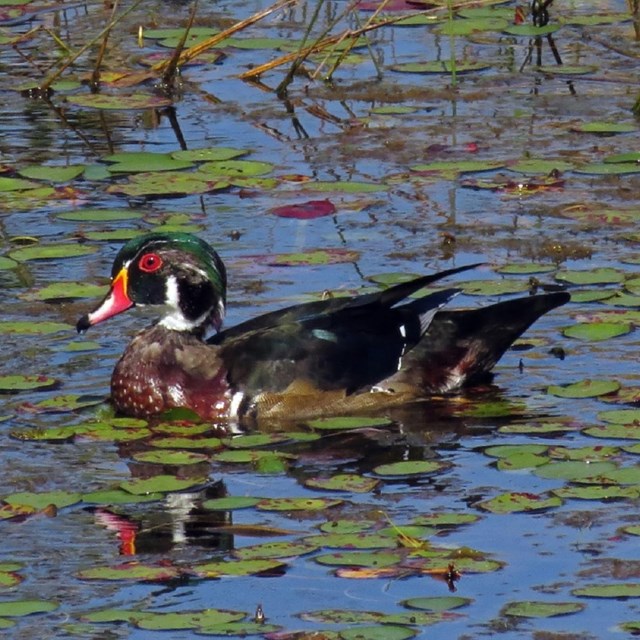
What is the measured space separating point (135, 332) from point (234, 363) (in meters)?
0.97

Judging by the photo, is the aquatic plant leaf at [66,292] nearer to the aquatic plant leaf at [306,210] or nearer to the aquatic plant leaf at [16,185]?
the aquatic plant leaf at [306,210]

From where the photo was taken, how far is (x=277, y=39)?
14.3m

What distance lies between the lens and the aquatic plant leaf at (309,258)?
385 inches

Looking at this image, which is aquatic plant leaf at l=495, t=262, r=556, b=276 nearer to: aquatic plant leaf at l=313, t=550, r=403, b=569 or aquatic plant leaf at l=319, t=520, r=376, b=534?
aquatic plant leaf at l=319, t=520, r=376, b=534

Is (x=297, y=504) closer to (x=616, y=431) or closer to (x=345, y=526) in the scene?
(x=345, y=526)

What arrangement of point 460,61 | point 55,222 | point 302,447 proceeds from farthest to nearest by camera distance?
point 460,61 < point 55,222 < point 302,447

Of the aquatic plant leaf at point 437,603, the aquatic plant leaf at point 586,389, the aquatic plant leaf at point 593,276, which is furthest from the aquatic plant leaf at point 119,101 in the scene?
the aquatic plant leaf at point 437,603

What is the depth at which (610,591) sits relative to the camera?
614cm

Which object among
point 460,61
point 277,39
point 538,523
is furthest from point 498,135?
point 538,523

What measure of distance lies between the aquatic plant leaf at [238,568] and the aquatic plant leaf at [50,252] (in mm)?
3748

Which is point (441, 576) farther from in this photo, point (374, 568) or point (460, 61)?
point (460, 61)

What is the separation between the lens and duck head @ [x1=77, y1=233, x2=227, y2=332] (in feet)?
28.5

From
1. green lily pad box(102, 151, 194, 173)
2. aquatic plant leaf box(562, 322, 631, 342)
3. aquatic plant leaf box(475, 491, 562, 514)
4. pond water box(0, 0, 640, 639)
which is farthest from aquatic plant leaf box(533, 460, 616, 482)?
green lily pad box(102, 151, 194, 173)

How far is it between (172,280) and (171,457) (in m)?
1.19
